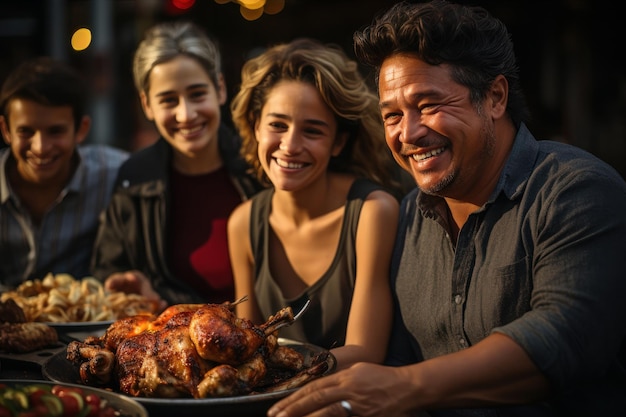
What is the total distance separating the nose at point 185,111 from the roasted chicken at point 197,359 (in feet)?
6.38

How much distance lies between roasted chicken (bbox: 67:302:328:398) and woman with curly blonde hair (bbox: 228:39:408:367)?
0.73 m

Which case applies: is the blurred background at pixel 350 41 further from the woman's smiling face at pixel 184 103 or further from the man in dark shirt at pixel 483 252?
the man in dark shirt at pixel 483 252

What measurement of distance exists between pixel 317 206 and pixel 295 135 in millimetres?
367

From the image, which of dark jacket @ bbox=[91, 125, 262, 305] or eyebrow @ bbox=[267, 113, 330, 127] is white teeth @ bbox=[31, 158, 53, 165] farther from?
eyebrow @ bbox=[267, 113, 330, 127]

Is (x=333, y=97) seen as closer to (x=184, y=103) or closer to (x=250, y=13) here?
(x=184, y=103)

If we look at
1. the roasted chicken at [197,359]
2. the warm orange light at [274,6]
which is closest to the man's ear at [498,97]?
the roasted chicken at [197,359]

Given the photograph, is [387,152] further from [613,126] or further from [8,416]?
[613,126]

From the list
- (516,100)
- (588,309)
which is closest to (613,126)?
(516,100)

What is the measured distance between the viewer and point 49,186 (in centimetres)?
503

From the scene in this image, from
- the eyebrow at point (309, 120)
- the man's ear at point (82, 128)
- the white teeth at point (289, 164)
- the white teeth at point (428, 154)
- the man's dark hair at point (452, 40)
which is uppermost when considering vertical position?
the man's dark hair at point (452, 40)

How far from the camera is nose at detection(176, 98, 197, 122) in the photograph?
4457 millimetres

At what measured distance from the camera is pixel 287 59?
3689mm

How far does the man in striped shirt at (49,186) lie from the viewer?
4.77 metres

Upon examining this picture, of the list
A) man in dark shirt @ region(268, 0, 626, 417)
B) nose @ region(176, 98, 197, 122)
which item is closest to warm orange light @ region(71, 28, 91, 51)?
nose @ region(176, 98, 197, 122)
